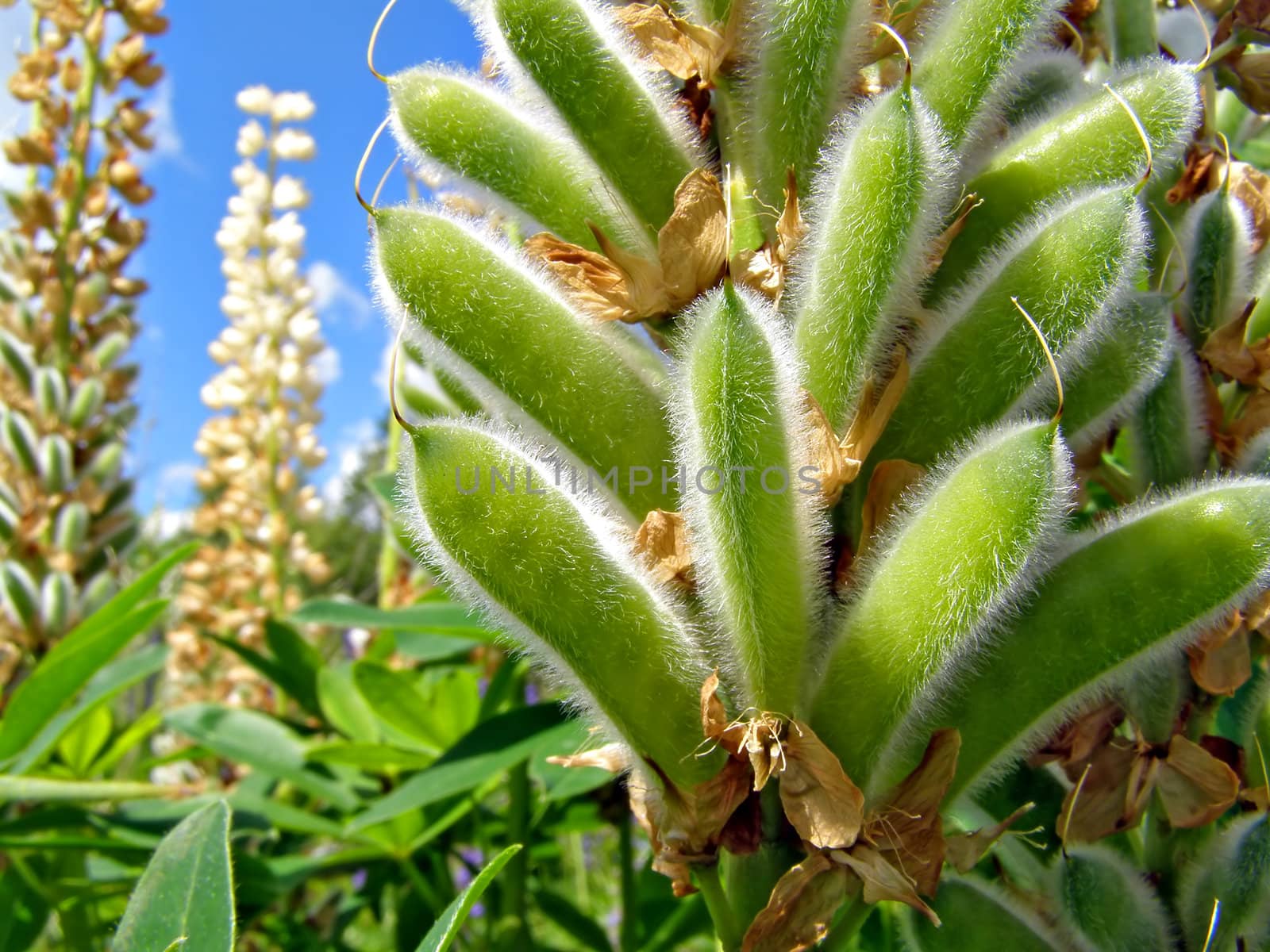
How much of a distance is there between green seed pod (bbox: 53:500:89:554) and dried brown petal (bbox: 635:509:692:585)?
1860 millimetres

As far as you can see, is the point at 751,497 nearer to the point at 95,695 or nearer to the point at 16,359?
the point at 95,695

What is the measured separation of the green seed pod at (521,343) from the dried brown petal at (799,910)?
11.1 inches

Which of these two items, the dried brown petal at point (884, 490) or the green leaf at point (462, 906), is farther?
the dried brown petal at point (884, 490)

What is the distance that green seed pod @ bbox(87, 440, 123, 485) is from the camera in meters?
2.24

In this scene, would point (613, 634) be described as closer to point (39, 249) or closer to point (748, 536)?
point (748, 536)

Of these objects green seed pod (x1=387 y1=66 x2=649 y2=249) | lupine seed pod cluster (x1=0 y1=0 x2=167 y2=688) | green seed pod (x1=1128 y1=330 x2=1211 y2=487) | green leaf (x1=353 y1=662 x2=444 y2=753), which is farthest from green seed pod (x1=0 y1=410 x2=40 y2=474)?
green seed pod (x1=1128 y1=330 x2=1211 y2=487)

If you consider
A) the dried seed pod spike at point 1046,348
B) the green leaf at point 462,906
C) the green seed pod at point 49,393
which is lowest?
the green leaf at point 462,906

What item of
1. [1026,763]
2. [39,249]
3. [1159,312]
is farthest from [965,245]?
[39,249]

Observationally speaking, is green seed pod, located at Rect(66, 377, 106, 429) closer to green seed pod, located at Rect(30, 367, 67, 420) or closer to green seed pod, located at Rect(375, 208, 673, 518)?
green seed pod, located at Rect(30, 367, 67, 420)

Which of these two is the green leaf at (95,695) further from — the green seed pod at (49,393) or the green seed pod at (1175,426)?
the green seed pod at (1175,426)

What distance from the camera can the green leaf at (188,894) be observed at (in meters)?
0.79

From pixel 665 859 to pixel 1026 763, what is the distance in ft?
1.49

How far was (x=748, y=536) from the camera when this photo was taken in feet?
2.08

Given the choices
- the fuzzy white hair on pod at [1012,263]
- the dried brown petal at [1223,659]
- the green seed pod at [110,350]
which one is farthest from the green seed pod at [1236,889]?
the green seed pod at [110,350]
